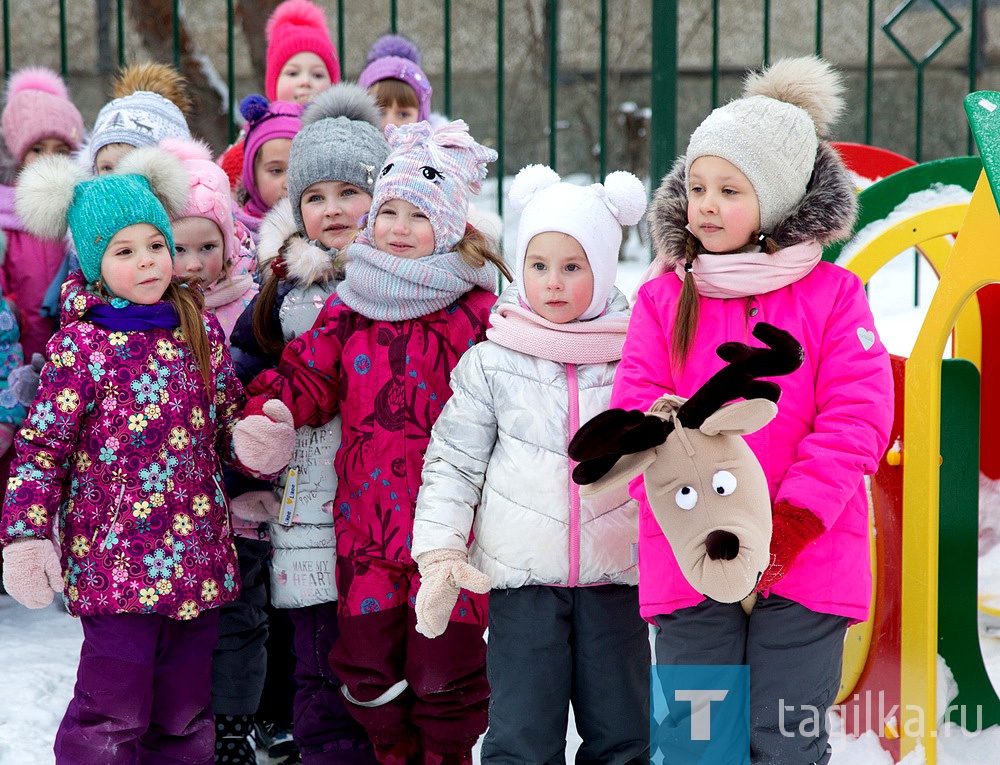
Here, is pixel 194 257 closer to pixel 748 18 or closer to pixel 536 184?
pixel 536 184

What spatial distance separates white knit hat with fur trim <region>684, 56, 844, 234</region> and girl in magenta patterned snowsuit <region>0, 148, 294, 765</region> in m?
1.16

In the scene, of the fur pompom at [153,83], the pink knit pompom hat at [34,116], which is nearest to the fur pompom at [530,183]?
the fur pompom at [153,83]

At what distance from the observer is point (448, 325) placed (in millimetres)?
2807

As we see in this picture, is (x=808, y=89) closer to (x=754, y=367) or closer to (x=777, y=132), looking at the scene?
(x=777, y=132)

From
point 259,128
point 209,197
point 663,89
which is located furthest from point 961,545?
point 259,128

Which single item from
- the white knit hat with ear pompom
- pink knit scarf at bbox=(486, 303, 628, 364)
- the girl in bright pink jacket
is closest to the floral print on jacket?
pink knit scarf at bbox=(486, 303, 628, 364)

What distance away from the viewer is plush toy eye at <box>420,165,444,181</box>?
281 cm

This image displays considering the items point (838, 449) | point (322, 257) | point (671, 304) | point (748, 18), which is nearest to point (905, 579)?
point (838, 449)

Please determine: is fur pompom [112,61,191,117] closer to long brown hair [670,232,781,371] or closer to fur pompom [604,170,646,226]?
fur pompom [604,170,646,226]

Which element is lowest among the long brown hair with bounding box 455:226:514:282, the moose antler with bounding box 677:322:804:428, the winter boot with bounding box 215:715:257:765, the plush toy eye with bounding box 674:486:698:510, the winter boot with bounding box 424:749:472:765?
the winter boot with bounding box 215:715:257:765

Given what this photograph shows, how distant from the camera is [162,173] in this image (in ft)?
9.42

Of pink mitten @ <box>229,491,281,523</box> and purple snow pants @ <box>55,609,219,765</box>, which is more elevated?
pink mitten @ <box>229,491,281,523</box>

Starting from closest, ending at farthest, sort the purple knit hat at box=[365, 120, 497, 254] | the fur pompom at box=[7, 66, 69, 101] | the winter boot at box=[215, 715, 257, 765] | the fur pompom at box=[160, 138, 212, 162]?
1. the purple knit hat at box=[365, 120, 497, 254]
2. the winter boot at box=[215, 715, 257, 765]
3. the fur pompom at box=[160, 138, 212, 162]
4. the fur pompom at box=[7, 66, 69, 101]

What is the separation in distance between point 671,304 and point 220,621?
147cm
